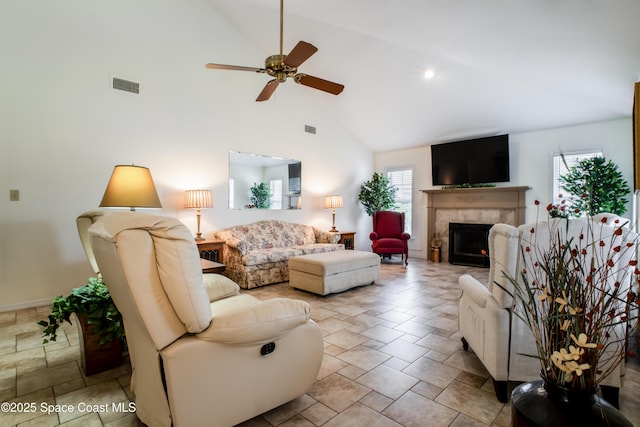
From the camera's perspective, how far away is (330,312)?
3412mm

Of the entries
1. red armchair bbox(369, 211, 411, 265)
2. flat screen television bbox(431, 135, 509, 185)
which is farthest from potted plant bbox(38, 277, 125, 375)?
flat screen television bbox(431, 135, 509, 185)

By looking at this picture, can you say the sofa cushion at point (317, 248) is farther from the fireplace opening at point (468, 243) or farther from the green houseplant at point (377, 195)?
the fireplace opening at point (468, 243)

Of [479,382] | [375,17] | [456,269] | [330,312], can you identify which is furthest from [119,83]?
[456,269]

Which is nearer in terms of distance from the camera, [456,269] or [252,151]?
[252,151]

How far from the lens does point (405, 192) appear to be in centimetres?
734

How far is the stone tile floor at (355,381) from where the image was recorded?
168cm

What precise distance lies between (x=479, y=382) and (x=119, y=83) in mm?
4942

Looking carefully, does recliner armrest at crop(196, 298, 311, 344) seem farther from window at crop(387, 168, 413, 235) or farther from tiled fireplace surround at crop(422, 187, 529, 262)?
window at crop(387, 168, 413, 235)

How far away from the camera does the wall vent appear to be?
13.2ft

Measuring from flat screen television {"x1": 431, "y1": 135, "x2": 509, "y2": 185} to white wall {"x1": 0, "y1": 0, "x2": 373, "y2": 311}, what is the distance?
3.53 m

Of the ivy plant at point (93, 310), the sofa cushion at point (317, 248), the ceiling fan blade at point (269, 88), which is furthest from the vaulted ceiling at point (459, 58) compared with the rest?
the ivy plant at point (93, 310)

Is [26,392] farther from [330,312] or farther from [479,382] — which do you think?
[479,382]

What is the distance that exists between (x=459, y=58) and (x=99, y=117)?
4.73m

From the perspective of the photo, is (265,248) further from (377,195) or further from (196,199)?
(377,195)
